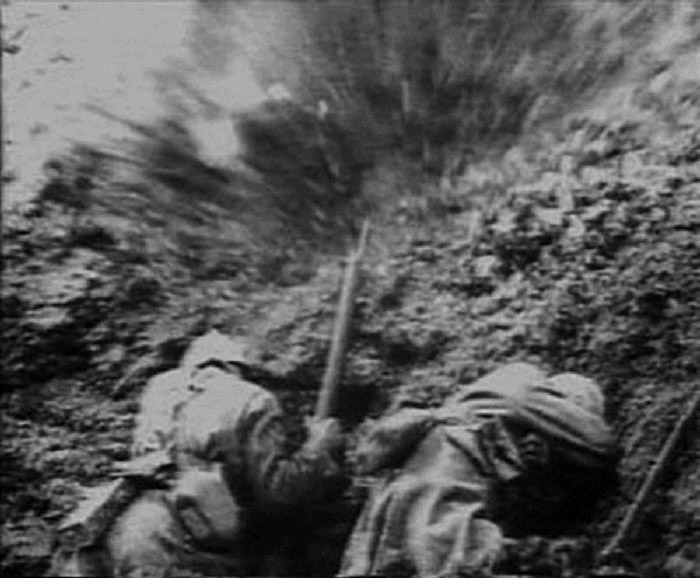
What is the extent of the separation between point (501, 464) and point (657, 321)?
0.36 meters

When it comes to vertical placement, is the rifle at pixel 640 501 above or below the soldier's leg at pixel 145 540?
above

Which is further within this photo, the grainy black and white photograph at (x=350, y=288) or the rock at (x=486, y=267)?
the rock at (x=486, y=267)

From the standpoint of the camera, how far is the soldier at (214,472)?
2.85 m

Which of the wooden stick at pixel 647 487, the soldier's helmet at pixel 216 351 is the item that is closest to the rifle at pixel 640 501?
the wooden stick at pixel 647 487

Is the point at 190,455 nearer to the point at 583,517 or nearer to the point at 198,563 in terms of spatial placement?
the point at 198,563

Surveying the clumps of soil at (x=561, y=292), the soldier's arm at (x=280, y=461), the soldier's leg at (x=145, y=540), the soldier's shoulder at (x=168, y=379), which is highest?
the clumps of soil at (x=561, y=292)

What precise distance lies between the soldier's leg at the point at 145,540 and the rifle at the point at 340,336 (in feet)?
1.04

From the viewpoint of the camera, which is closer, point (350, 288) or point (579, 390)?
point (579, 390)

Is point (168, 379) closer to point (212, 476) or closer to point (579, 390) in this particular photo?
point (212, 476)

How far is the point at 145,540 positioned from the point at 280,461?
265 millimetres

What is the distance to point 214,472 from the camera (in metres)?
2.88

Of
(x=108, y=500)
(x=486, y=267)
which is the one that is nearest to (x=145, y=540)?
(x=108, y=500)

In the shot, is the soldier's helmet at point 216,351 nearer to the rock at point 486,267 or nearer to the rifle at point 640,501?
the rock at point 486,267

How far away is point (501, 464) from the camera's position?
2.86 metres
